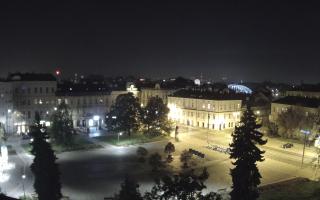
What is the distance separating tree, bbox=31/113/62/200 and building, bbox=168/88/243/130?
5619 centimetres

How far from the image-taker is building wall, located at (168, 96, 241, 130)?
87.8 meters

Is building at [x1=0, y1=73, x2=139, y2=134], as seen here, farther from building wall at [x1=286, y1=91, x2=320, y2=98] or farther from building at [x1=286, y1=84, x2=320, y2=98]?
building at [x1=286, y1=84, x2=320, y2=98]

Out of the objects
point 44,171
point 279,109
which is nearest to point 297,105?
point 279,109

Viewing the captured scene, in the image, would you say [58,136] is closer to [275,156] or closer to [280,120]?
[275,156]

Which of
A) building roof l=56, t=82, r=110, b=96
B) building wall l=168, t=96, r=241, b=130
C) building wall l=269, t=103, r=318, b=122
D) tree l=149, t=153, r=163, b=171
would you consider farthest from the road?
building roof l=56, t=82, r=110, b=96

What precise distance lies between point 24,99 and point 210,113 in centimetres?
4128

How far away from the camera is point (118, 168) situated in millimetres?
52000

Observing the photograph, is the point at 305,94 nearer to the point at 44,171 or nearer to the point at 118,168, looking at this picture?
the point at 118,168

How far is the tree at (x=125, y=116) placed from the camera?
72.4 meters

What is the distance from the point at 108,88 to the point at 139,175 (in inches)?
2021

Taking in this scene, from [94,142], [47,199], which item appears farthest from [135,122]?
[47,199]

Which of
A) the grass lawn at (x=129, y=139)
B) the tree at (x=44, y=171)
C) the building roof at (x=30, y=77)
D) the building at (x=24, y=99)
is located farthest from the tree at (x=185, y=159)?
the building roof at (x=30, y=77)

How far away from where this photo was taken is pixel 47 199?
33688 millimetres

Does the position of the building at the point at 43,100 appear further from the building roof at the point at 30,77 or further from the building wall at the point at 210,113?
the building wall at the point at 210,113
